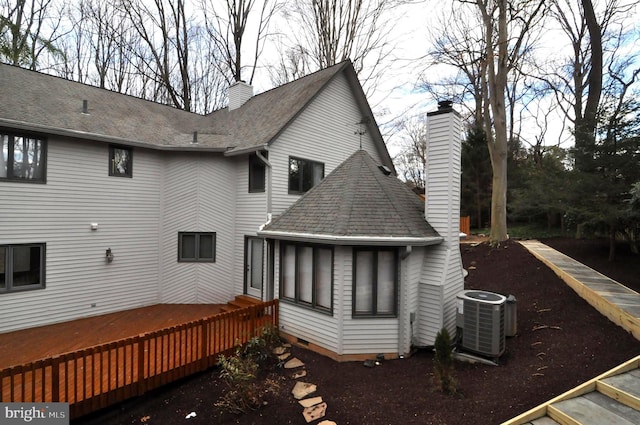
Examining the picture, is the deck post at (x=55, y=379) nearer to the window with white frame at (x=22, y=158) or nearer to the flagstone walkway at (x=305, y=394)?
the flagstone walkway at (x=305, y=394)

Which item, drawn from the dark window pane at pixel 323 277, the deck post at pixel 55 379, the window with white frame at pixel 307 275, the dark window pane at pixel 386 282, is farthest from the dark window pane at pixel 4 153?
the dark window pane at pixel 386 282

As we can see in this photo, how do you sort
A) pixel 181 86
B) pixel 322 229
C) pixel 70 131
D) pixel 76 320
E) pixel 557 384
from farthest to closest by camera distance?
pixel 181 86 → pixel 76 320 → pixel 70 131 → pixel 322 229 → pixel 557 384

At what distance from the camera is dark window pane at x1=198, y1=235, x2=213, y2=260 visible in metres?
10.0

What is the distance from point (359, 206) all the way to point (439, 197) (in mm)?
1837

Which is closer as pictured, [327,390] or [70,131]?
[327,390]

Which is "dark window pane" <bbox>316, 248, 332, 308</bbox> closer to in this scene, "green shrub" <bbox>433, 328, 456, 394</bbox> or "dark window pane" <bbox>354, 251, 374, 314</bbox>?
"dark window pane" <bbox>354, 251, 374, 314</bbox>

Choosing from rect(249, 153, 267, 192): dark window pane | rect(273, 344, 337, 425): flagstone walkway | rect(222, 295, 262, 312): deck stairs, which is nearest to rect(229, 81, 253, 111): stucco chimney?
rect(249, 153, 267, 192): dark window pane

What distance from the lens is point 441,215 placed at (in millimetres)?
7062

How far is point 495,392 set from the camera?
4.79 metres

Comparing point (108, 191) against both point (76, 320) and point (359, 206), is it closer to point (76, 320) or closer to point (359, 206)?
point (76, 320)

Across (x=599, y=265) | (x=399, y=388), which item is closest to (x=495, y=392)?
(x=399, y=388)

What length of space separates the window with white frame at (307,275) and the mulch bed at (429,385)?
115cm

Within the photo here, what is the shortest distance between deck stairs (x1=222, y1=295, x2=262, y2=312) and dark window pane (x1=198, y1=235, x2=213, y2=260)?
1607 millimetres

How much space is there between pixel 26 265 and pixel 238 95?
30.6ft
